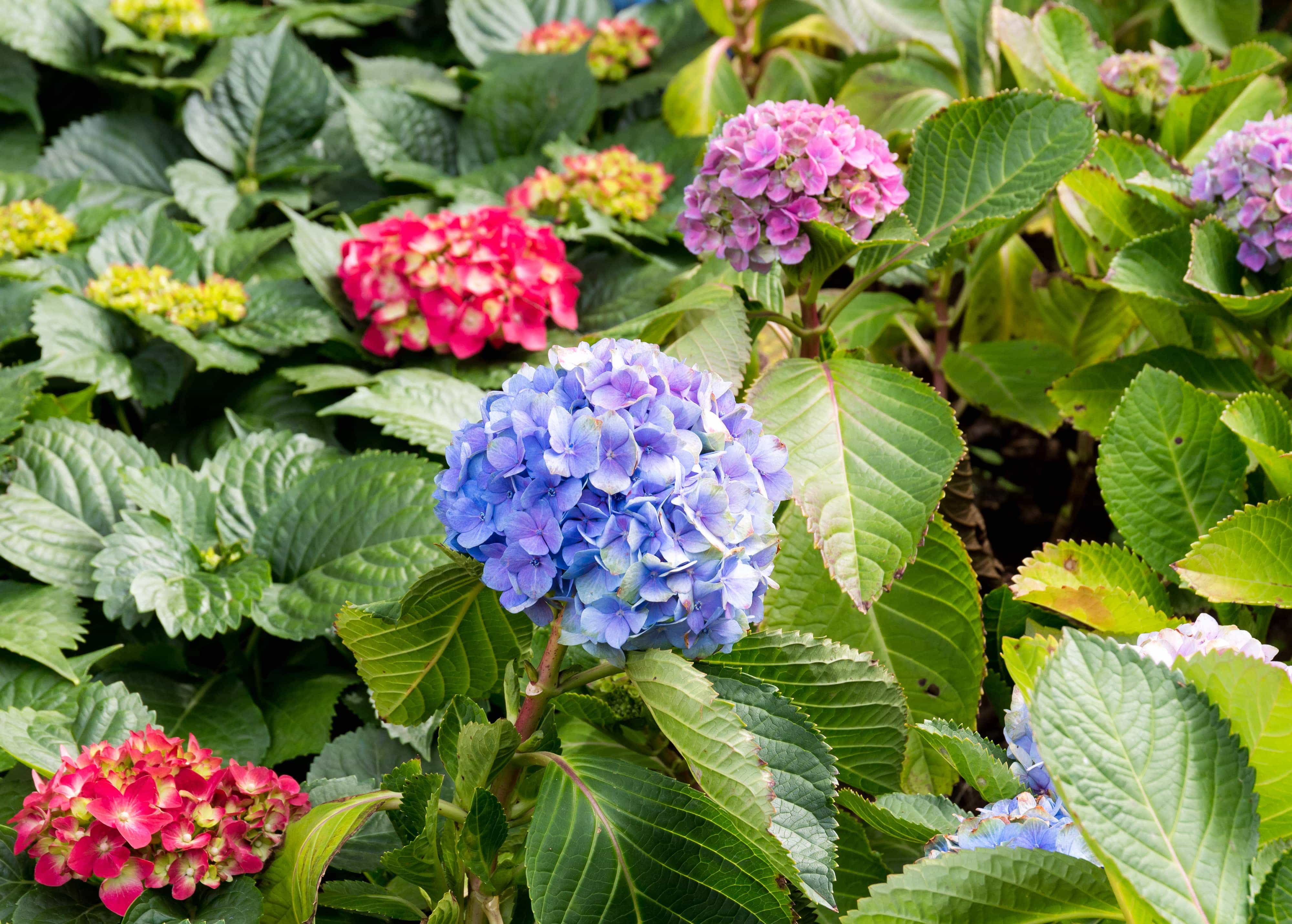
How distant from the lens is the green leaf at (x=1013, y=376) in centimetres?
166

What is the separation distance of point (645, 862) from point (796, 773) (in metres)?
0.15

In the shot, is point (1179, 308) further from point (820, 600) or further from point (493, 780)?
point (493, 780)

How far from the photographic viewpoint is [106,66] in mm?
2422

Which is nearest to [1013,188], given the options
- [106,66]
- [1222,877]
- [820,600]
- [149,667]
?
[820,600]

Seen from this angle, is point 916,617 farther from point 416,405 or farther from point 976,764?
point 416,405

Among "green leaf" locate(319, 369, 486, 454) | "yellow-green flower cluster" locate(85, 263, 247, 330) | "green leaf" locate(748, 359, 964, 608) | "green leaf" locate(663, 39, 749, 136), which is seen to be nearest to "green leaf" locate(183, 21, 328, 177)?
"yellow-green flower cluster" locate(85, 263, 247, 330)

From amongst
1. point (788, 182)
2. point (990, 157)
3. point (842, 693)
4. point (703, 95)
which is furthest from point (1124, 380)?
point (703, 95)

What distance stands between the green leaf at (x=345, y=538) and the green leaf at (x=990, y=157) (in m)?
0.78

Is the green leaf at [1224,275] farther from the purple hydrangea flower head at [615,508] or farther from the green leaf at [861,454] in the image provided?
the purple hydrangea flower head at [615,508]

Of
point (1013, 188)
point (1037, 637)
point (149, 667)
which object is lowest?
point (149, 667)

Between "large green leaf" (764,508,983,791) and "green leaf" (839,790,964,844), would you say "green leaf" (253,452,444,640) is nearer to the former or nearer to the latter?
"large green leaf" (764,508,983,791)

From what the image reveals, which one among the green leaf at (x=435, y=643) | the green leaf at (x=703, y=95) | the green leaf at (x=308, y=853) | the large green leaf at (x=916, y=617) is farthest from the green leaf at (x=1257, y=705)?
the green leaf at (x=703, y=95)

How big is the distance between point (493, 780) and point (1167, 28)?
2429 mm

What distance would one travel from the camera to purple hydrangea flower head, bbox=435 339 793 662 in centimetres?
78
